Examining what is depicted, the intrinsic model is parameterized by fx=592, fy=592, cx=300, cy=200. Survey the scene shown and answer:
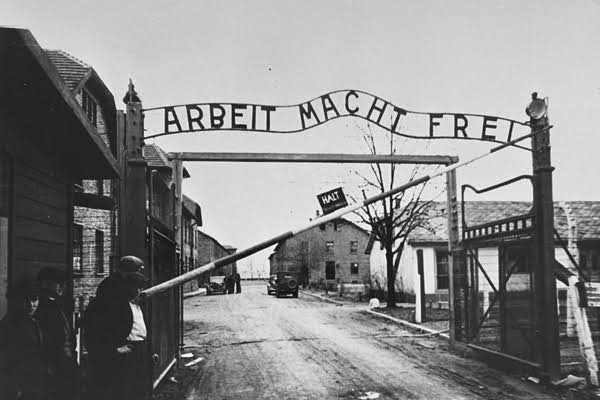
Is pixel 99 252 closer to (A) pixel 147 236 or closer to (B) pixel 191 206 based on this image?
(A) pixel 147 236

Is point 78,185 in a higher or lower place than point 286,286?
higher

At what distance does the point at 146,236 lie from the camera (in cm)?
723

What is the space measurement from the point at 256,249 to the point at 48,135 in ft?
9.07

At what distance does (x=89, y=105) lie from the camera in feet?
72.1

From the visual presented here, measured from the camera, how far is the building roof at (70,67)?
18.2 m

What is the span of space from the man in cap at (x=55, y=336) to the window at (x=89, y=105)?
17.0m

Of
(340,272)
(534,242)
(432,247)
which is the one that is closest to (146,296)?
(534,242)

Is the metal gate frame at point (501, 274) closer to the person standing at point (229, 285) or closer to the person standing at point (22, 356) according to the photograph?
the person standing at point (22, 356)

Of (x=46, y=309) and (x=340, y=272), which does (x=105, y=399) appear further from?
(x=340, y=272)

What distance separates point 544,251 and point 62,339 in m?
6.10

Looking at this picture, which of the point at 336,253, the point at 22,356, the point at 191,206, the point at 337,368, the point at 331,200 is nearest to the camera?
the point at 22,356

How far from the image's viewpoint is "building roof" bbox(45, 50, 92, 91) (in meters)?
18.2

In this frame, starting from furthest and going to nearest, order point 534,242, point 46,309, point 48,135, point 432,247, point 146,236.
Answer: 1. point 432,247
2. point 534,242
3. point 146,236
4. point 48,135
5. point 46,309

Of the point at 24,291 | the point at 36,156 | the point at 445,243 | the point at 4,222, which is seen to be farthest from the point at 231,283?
the point at 24,291
